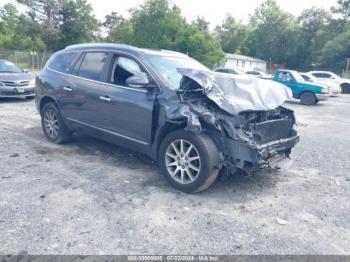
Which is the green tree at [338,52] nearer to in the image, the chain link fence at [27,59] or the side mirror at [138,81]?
the chain link fence at [27,59]

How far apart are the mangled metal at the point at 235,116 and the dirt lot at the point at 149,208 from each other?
1.81 feet

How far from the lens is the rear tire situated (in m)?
14.8

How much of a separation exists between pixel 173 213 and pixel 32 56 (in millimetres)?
32575

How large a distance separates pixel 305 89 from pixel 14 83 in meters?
12.1

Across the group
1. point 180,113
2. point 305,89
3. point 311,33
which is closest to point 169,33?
point 305,89

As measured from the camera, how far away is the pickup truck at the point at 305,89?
14.6 meters

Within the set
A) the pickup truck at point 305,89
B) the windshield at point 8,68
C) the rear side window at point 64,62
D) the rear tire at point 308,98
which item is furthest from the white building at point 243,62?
the rear side window at point 64,62

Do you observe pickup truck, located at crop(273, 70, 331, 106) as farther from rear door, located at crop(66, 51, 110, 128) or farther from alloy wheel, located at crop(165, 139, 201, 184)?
alloy wheel, located at crop(165, 139, 201, 184)

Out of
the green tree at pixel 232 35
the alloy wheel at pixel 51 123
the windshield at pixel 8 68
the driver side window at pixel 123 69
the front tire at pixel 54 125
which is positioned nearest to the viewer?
the driver side window at pixel 123 69

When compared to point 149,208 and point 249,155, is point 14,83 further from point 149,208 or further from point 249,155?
point 249,155

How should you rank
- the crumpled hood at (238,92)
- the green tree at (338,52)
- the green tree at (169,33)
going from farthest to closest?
the green tree at (338,52) < the green tree at (169,33) < the crumpled hood at (238,92)

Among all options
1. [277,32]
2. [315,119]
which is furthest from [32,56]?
[277,32]

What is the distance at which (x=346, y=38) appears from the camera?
41719 millimetres

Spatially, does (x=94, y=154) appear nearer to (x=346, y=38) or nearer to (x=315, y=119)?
(x=315, y=119)
